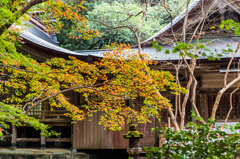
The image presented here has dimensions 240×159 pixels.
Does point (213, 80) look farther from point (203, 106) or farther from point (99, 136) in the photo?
point (99, 136)

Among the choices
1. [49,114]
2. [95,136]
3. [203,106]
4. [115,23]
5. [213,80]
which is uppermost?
[115,23]

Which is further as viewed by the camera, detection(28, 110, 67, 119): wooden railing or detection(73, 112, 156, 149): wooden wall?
detection(28, 110, 67, 119): wooden railing

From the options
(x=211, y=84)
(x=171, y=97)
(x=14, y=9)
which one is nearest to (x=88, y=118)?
(x=171, y=97)

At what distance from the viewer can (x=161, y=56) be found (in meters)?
12.0

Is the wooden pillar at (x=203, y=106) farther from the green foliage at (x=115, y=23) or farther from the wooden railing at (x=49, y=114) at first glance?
the green foliage at (x=115, y=23)

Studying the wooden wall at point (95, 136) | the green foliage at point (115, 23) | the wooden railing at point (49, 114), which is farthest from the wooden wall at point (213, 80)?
the green foliage at point (115, 23)

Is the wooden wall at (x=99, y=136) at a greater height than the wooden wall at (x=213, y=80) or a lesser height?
lesser

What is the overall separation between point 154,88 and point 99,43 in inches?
714

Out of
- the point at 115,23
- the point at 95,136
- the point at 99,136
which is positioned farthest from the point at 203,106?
the point at 115,23

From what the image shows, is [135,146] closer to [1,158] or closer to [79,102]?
[79,102]

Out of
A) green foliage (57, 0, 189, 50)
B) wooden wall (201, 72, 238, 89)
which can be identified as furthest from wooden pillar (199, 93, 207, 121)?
green foliage (57, 0, 189, 50)

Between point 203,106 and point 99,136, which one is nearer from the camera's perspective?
point 203,106

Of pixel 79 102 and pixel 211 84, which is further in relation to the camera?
pixel 79 102

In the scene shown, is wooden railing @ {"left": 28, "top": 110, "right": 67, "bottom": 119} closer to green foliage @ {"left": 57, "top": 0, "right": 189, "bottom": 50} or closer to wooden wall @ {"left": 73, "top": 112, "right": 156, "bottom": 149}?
wooden wall @ {"left": 73, "top": 112, "right": 156, "bottom": 149}
